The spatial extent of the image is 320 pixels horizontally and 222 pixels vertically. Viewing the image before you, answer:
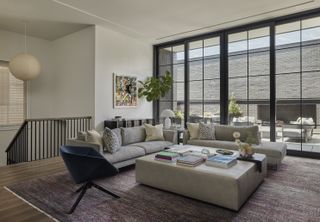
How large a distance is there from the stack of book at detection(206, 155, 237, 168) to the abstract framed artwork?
3733 mm

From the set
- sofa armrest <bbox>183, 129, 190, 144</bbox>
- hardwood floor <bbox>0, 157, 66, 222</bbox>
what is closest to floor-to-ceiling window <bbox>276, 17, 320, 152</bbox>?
sofa armrest <bbox>183, 129, 190, 144</bbox>

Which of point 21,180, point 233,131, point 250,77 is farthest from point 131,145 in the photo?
point 250,77

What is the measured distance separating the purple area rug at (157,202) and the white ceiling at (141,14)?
340 cm

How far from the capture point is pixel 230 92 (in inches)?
231

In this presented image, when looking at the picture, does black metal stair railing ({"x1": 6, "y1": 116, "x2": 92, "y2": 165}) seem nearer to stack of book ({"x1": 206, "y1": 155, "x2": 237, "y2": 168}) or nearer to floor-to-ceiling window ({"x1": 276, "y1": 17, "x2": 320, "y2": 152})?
stack of book ({"x1": 206, "y1": 155, "x2": 237, "y2": 168})

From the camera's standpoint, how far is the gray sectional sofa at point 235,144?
3876 millimetres

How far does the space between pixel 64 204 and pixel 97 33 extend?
433 centimetres

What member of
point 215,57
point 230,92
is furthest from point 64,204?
point 215,57

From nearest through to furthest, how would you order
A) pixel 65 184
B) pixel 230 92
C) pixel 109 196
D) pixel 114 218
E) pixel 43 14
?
1. pixel 114 218
2. pixel 109 196
3. pixel 65 184
4. pixel 43 14
5. pixel 230 92

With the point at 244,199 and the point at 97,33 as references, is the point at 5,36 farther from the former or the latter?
the point at 244,199

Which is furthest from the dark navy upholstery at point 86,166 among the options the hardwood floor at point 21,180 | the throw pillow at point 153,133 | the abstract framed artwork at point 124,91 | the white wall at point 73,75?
the abstract framed artwork at point 124,91

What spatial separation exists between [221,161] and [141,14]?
3700 mm

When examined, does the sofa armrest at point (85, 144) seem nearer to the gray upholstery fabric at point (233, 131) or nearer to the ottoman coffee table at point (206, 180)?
the ottoman coffee table at point (206, 180)

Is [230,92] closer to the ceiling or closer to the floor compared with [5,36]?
closer to the floor
